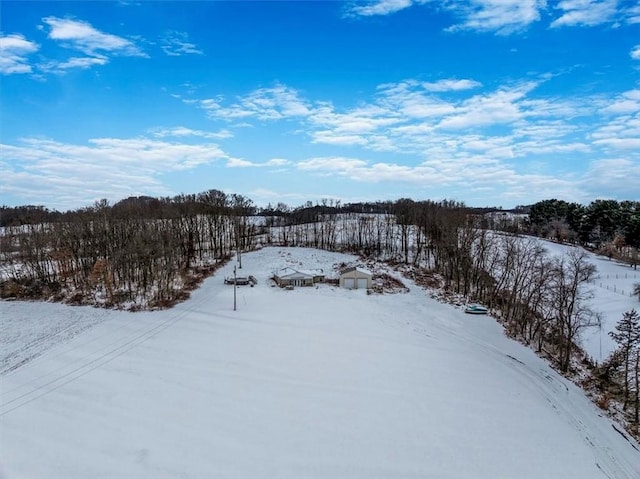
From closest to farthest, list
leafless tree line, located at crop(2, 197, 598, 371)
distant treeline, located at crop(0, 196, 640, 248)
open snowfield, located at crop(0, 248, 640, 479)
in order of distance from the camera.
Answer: open snowfield, located at crop(0, 248, 640, 479)
leafless tree line, located at crop(2, 197, 598, 371)
distant treeline, located at crop(0, 196, 640, 248)

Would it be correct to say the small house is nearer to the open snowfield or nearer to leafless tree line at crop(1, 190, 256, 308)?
leafless tree line at crop(1, 190, 256, 308)

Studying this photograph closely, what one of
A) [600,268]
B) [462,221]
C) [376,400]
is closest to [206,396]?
[376,400]

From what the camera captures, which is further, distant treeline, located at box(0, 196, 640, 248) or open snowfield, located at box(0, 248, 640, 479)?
distant treeline, located at box(0, 196, 640, 248)

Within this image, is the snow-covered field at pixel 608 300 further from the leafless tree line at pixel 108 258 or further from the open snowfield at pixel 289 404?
the leafless tree line at pixel 108 258

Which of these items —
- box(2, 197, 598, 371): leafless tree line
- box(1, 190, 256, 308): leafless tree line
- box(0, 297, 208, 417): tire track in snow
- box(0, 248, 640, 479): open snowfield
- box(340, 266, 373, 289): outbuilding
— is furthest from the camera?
box(340, 266, 373, 289): outbuilding

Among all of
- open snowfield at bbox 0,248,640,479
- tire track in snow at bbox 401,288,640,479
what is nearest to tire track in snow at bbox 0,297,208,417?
open snowfield at bbox 0,248,640,479
